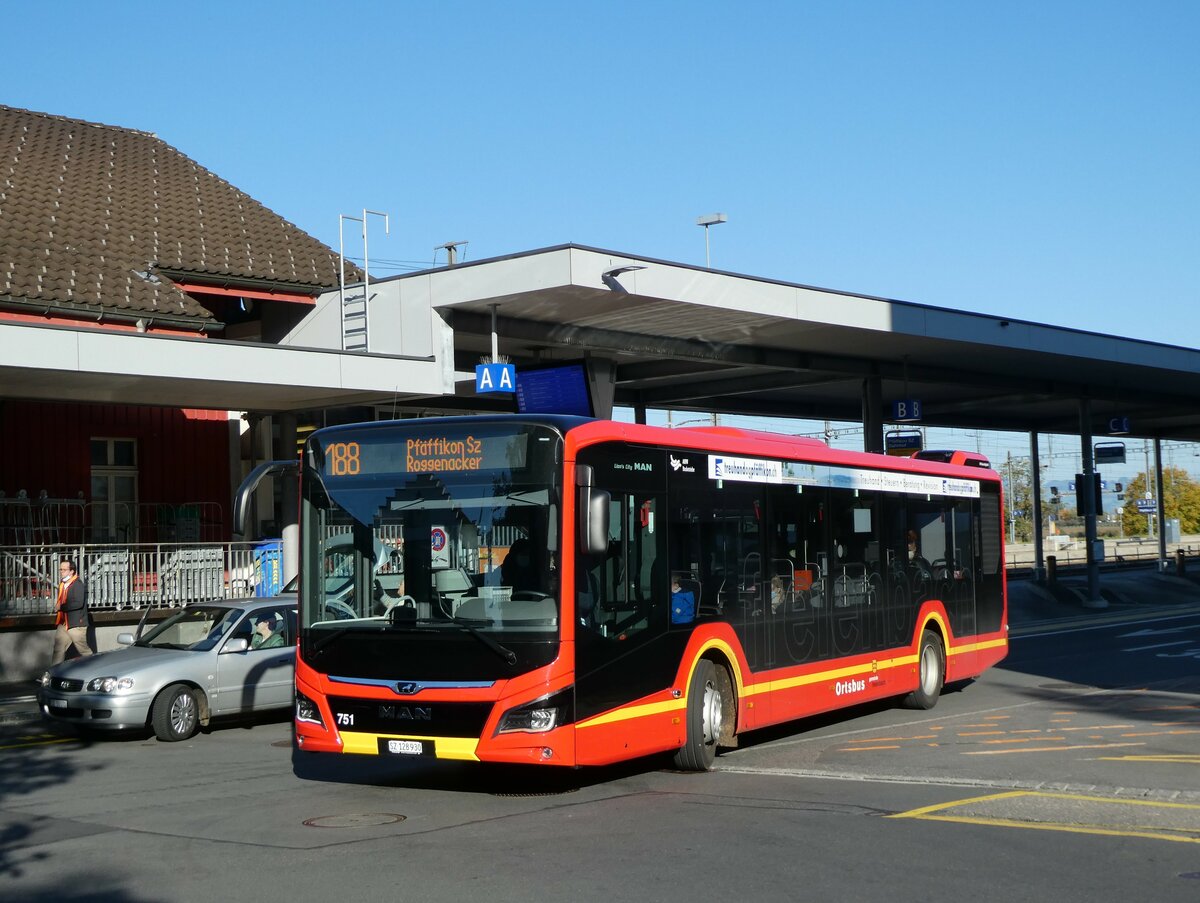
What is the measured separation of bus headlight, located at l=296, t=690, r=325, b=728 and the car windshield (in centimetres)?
493

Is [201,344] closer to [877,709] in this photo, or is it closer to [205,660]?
[205,660]

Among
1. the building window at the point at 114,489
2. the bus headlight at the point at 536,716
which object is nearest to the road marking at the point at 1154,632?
the building window at the point at 114,489

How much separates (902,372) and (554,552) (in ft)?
79.5

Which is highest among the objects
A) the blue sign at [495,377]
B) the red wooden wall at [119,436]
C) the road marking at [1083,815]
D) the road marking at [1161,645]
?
the blue sign at [495,377]

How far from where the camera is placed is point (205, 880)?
7789mm

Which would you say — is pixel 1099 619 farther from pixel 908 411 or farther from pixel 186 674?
pixel 186 674

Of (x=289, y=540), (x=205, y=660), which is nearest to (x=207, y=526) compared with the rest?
(x=289, y=540)

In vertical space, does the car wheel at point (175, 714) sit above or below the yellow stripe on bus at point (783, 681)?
below

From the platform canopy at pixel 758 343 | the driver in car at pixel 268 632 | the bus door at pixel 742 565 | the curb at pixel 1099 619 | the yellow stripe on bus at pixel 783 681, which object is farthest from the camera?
the curb at pixel 1099 619

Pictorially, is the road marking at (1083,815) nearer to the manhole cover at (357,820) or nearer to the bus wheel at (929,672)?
the manhole cover at (357,820)

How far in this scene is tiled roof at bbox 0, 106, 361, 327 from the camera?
985 inches

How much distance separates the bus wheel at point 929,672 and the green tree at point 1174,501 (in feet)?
317

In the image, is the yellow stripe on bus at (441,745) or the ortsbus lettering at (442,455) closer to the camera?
the yellow stripe on bus at (441,745)

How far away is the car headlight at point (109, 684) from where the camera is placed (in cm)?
1450
